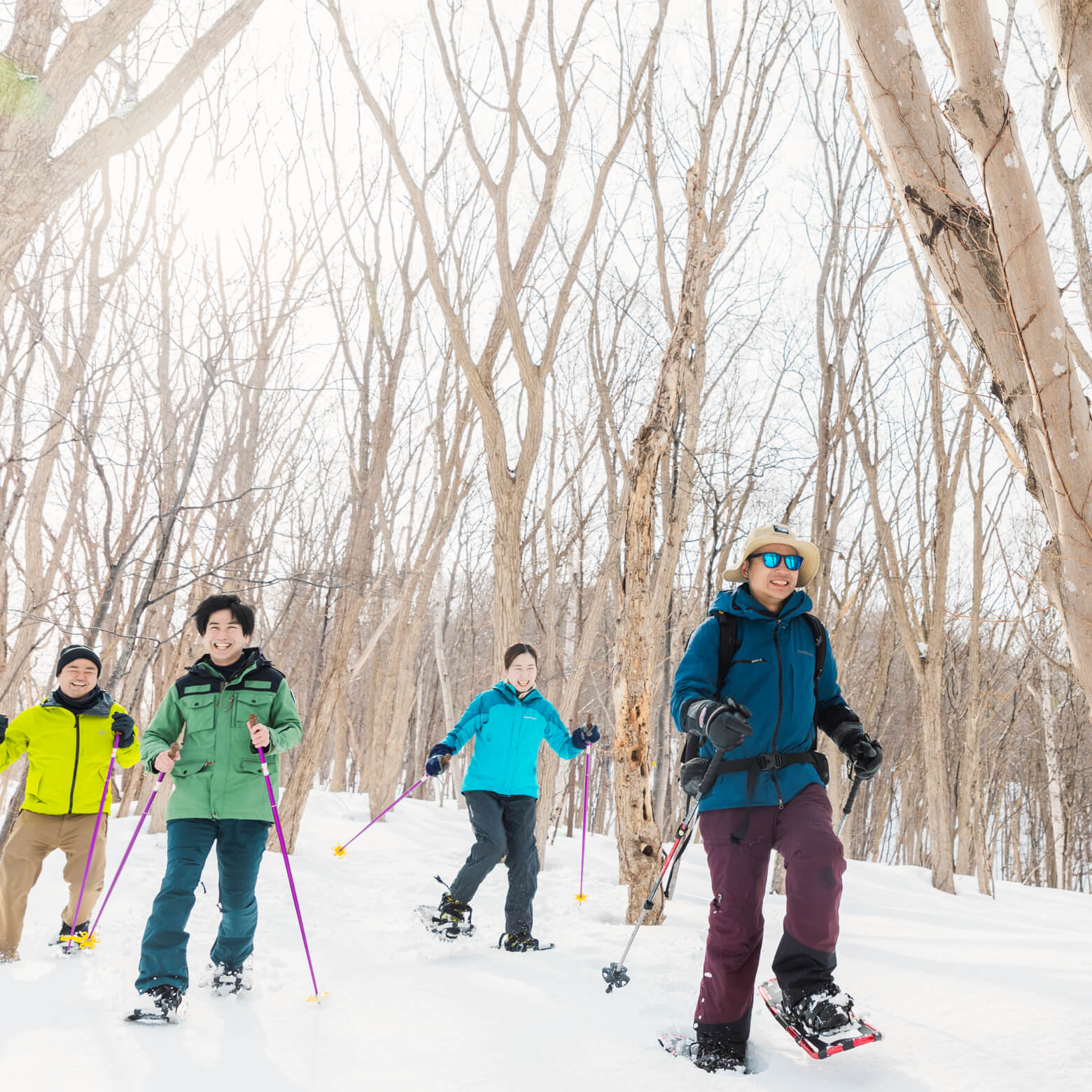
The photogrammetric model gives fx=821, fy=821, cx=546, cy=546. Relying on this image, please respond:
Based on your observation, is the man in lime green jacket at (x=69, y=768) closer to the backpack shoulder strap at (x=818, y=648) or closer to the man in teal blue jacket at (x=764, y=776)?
the man in teal blue jacket at (x=764, y=776)

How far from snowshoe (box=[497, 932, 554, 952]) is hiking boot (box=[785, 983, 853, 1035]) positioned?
2.12 metres

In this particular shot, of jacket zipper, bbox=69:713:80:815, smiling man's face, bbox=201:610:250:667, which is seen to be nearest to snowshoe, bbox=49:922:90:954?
jacket zipper, bbox=69:713:80:815

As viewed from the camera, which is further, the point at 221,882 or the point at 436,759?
the point at 436,759

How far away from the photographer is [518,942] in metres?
4.28

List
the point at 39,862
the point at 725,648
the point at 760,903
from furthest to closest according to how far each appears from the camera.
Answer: the point at 39,862
the point at 725,648
the point at 760,903

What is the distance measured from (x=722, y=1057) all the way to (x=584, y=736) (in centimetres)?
239

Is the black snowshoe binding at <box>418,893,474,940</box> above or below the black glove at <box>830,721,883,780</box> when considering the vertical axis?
below

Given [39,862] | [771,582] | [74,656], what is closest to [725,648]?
[771,582]

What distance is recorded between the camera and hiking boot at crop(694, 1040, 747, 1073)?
2340 millimetres

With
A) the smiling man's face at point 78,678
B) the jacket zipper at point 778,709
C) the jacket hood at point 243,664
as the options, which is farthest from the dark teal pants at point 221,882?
the jacket zipper at point 778,709

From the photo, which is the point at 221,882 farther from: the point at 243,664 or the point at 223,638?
the point at 223,638

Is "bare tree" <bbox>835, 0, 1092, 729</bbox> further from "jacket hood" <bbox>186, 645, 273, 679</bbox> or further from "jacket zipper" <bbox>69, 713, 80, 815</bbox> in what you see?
"jacket zipper" <bbox>69, 713, 80, 815</bbox>

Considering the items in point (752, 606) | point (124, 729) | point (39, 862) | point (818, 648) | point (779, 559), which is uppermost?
point (779, 559)

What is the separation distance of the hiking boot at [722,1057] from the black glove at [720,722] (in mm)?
835
